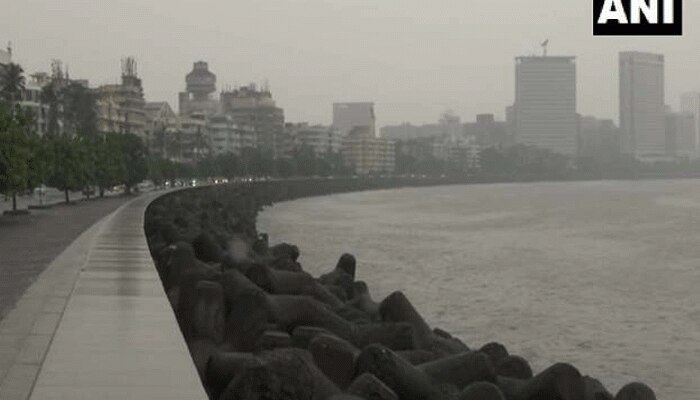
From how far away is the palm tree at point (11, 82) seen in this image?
88.4 meters

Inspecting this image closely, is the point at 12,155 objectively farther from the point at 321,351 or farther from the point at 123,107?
the point at 123,107

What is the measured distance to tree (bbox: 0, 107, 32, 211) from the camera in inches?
1404

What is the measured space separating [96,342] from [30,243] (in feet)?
62.2

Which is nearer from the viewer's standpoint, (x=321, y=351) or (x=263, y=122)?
(x=321, y=351)

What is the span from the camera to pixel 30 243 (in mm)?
26328

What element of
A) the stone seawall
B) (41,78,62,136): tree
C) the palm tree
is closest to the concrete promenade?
the stone seawall

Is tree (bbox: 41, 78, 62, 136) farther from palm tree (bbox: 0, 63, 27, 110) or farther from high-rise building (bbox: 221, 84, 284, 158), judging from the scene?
high-rise building (bbox: 221, 84, 284, 158)

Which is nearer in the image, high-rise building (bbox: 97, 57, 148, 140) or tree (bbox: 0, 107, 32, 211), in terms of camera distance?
tree (bbox: 0, 107, 32, 211)

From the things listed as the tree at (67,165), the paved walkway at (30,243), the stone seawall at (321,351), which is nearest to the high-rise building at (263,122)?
the tree at (67,165)

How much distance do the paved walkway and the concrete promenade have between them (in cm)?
86

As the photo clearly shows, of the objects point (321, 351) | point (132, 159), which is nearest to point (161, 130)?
point (132, 159)

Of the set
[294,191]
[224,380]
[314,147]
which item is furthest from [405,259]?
[314,147]

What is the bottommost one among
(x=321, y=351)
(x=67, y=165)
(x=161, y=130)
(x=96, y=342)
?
(x=321, y=351)

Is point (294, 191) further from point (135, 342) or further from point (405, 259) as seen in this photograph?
point (135, 342)
